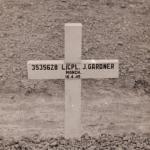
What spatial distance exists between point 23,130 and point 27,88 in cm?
108

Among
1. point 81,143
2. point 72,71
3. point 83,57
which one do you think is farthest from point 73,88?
point 83,57

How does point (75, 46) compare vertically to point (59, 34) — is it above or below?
above

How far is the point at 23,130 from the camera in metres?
6.34

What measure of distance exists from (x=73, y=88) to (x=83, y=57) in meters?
2.83

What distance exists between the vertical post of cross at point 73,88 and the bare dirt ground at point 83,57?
1076 mm

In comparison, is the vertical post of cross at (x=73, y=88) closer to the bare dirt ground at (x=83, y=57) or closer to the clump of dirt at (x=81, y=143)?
the clump of dirt at (x=81, y=143)

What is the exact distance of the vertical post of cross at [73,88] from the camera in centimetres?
477

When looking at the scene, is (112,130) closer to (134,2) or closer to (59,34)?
(59,34)

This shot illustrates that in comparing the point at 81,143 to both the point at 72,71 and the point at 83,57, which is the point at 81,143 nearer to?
the point at 72,71

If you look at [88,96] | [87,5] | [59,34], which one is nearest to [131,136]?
[88,96]

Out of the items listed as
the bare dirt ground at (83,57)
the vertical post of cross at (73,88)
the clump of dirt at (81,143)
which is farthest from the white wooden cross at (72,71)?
the bare dirt ground at (83,57)

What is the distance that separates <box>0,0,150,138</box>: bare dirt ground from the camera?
A: 21.7ft

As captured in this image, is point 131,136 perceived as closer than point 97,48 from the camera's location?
Yes

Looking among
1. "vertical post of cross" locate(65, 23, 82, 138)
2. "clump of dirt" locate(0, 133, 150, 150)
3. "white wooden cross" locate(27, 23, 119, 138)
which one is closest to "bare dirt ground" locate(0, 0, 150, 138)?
"clump of dirt" locate(0, 133, 150, 150)
